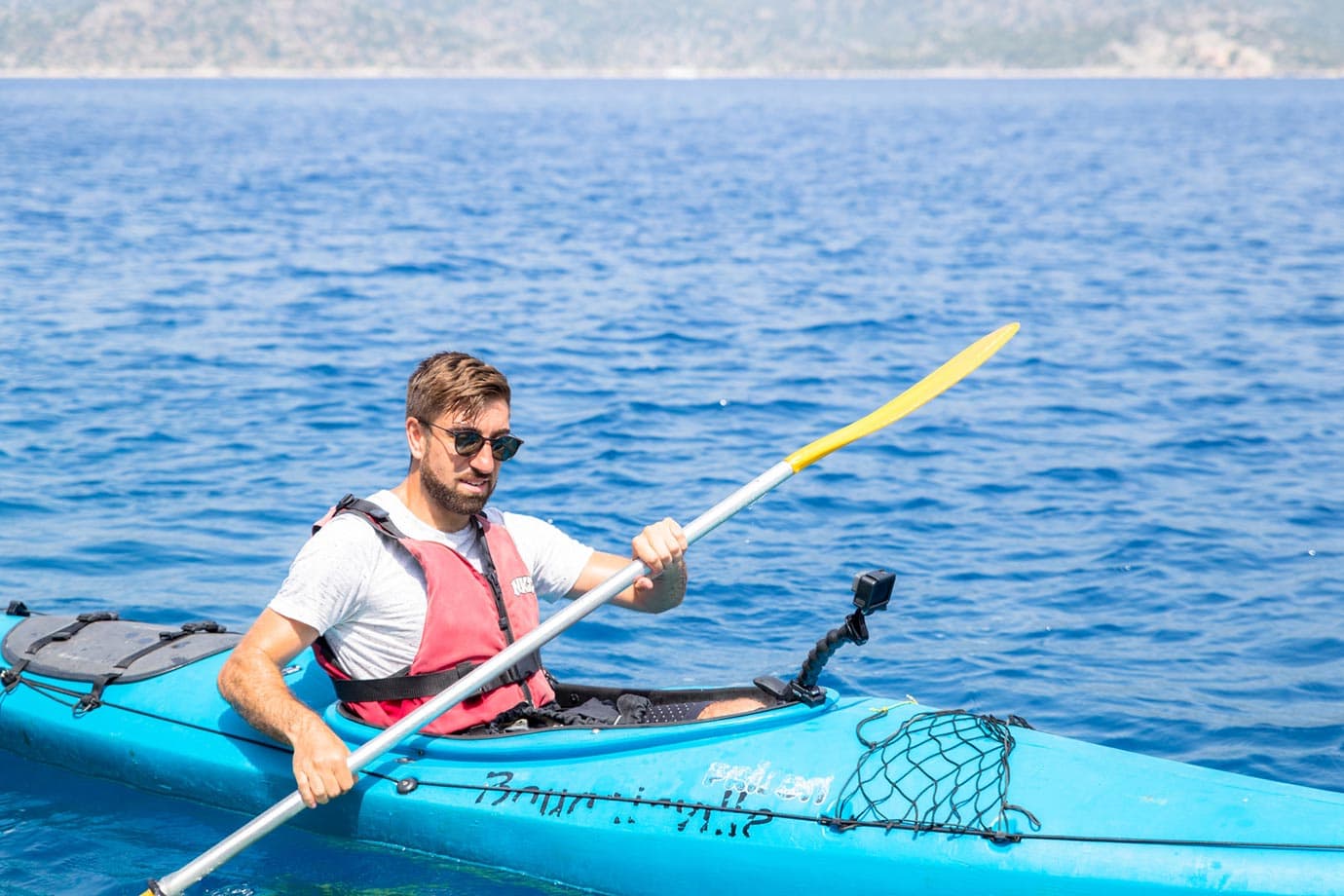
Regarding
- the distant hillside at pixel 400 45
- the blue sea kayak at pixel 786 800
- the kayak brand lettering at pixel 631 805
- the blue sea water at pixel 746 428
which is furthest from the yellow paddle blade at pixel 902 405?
the distant hillside at pixel 400 45

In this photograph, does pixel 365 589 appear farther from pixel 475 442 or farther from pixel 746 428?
pixel 746 428

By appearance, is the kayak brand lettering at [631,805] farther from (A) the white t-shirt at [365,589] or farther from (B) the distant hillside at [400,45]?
(B) the distant hillside at [400,45]

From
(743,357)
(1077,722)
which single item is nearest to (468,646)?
(1077,722)

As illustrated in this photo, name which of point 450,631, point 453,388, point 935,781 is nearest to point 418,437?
point 453,388

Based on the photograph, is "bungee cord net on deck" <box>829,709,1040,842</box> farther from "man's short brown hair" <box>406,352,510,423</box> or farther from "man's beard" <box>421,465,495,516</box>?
"man's short brown hair" <box>406,352,510,423</box>

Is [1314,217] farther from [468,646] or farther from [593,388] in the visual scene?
[468,646]

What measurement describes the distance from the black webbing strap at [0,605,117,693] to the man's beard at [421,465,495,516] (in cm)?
189

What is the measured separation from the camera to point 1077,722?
5750 millimetres

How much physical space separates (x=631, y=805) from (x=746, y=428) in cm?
654

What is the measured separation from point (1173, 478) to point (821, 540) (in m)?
2.65

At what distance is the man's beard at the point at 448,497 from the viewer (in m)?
4.08

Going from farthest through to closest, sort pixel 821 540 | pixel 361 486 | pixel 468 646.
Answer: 1. pixel 361 486
2. pixel 821 540
3. pixel 468 646

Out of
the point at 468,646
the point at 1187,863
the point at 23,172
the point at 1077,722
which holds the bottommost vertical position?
the point at 1077,722

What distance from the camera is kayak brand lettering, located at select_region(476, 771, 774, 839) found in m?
3.89
